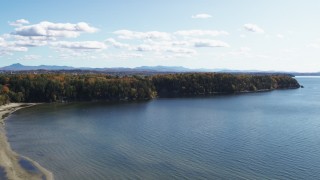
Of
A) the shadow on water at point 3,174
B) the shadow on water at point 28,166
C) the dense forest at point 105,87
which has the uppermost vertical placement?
the dense forest at point 105,87

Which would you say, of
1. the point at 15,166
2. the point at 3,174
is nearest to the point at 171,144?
the point at 15,166

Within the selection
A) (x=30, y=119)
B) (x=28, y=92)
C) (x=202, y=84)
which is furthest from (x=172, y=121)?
(x=202, y=84)

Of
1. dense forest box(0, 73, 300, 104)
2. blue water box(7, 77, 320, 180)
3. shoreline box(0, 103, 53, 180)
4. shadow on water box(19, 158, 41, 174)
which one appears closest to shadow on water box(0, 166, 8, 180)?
shoreline box(0, 103, 53, 180)

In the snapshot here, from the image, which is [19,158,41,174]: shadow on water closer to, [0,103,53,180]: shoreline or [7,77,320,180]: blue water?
[0,103,53,180]: shoreline

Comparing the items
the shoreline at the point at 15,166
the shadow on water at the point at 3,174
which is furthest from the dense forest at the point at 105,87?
the shadow on water at the point at 3,174

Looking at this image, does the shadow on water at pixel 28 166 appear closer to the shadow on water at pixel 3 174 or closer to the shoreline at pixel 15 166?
the shoreline at pixel 15 166

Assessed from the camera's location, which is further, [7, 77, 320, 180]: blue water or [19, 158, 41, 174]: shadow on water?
[19, 158, 41, 174]: shadow on water
